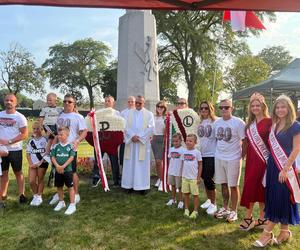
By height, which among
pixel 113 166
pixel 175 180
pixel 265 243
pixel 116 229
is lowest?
pixel 116 229

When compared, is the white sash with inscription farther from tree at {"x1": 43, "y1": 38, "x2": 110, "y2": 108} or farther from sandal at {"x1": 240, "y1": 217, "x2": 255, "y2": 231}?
tree at {"x1": 43, "y1": 38, "x2": 110, "y2": 108}

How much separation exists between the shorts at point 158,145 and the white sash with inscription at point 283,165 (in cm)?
386

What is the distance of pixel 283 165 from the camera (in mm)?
4465

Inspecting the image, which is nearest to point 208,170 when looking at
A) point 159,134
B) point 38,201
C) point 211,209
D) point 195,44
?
point 211,209

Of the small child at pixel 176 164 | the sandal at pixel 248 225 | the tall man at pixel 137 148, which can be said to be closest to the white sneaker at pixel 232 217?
the sandal at pixel 248 225

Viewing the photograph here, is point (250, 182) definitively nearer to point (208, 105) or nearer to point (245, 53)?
point (208, 105)

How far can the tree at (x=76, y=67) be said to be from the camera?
7219cm

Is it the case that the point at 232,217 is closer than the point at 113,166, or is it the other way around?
the point at 232,217

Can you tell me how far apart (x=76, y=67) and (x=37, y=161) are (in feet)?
223

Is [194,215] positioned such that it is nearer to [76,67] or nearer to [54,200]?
[54,200]

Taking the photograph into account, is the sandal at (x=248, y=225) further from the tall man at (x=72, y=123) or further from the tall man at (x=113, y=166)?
the tall man at (x=113, y=166)

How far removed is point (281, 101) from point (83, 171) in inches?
240

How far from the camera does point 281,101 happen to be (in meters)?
4.54

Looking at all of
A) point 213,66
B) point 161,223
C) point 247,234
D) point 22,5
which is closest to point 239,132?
point 247,234
